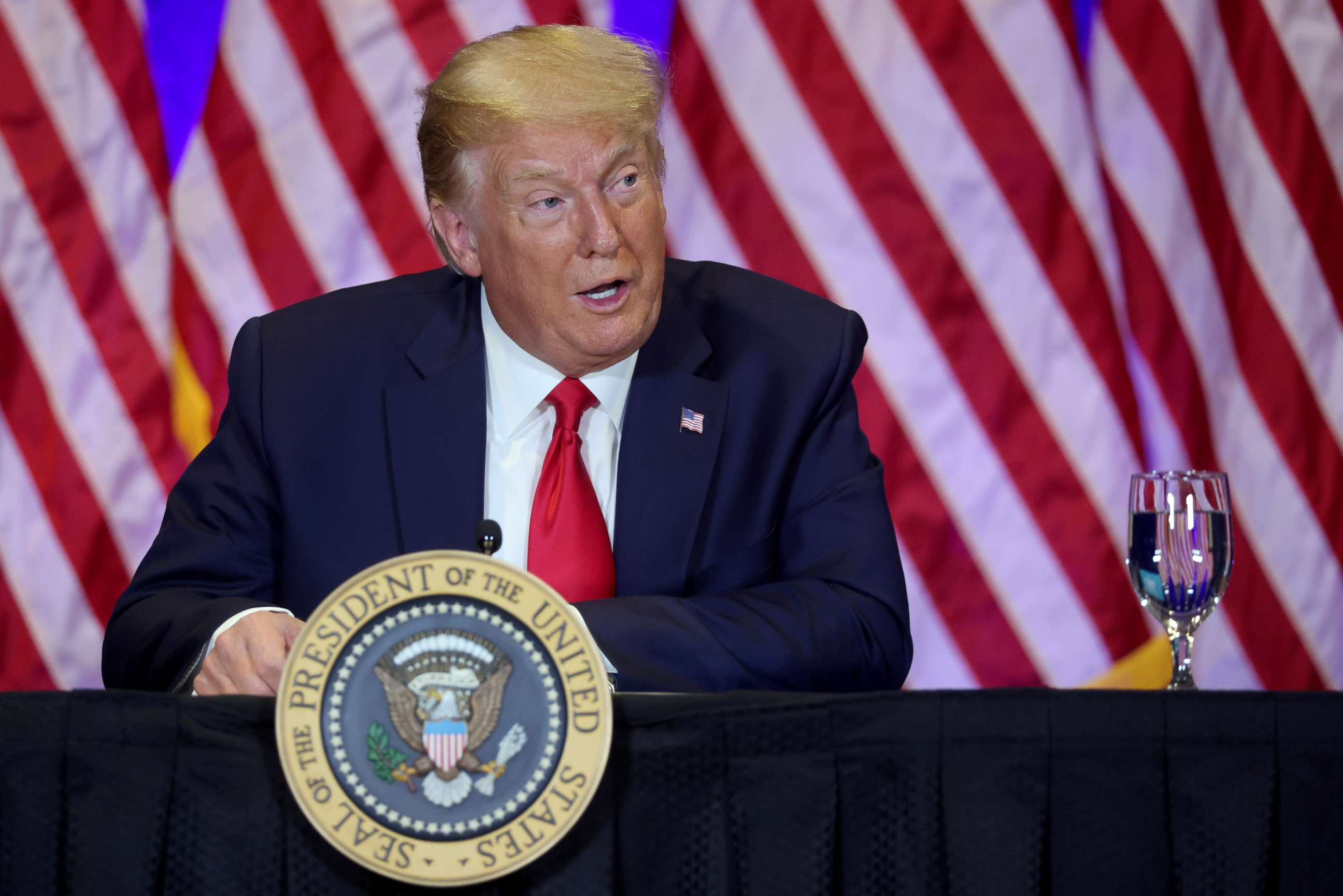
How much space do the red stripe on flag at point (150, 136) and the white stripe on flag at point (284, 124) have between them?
0.61 feet

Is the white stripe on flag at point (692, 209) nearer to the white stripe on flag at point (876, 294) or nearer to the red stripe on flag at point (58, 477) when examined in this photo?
the white stripe on flag at point (876, 294)

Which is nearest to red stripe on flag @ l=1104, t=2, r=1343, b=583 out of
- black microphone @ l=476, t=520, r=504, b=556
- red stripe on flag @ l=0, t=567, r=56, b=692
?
black microphone @ l=476, t=520, r=504, b=556

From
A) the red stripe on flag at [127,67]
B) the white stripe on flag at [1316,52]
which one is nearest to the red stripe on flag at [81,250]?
the red stripe on flag at [127,67]

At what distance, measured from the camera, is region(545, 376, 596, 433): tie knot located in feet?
5.53

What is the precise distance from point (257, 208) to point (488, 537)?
1923 millimetres

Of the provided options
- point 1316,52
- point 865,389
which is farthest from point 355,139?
point 1316,52

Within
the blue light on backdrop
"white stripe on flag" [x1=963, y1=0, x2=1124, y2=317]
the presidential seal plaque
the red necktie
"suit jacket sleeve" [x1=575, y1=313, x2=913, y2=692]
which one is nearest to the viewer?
the presidential seal plaque

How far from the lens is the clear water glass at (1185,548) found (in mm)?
1224

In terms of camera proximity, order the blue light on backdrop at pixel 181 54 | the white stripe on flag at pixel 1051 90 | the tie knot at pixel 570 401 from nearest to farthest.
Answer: the tie knot at pixel 570 401, the white stripe on flag at pixel 1051 90, the blue light on backdrop at pixel 181 54

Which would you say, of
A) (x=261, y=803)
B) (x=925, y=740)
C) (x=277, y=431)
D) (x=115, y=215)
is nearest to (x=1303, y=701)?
(x=925, y=740)

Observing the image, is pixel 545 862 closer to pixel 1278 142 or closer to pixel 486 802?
pixel 486 802

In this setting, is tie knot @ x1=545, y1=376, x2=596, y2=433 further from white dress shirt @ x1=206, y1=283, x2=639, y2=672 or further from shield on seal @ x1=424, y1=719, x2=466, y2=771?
shield on seal @ x1=424, y1=719, x2=466, y2=771

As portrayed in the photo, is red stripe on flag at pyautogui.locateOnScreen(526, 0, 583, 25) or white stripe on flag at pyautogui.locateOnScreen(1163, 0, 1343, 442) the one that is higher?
red stripe on flag at pyautogui.locateOnScreen(526, 0, 583, 25)

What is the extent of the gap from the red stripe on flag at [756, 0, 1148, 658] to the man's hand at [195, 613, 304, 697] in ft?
5.39
